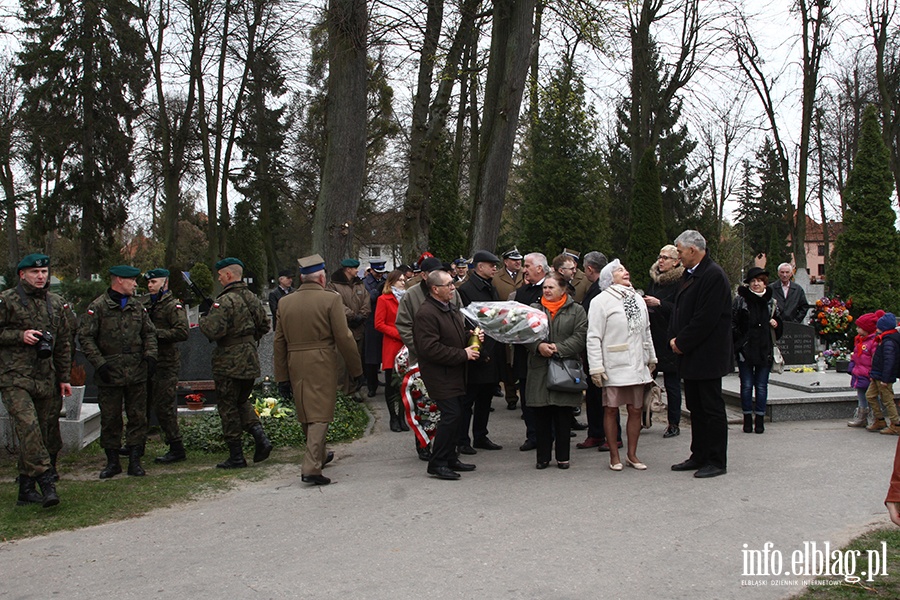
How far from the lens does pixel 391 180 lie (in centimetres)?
3769

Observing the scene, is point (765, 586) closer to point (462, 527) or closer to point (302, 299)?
point (462, 527)

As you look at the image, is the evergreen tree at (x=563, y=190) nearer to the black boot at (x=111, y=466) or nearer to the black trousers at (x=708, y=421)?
the black trousers at (x=708, y=421)

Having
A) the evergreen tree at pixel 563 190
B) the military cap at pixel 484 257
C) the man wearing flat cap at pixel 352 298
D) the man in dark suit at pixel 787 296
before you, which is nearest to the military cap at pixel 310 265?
the military cap at pixel 484 257

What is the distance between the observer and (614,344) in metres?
7.40

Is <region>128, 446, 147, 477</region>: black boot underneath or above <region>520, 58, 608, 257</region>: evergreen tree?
underneath

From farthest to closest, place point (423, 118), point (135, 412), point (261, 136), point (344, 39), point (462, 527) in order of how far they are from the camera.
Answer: point (261, 136) < point (423, 118) < point (344, 39) < point (135, 412) < point (462, 527)

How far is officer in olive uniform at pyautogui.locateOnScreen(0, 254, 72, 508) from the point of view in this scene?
6500mm

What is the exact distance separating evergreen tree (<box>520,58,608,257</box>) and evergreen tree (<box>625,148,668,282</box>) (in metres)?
8.52

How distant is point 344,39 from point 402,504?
7681 mm

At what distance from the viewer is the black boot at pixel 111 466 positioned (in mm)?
7715

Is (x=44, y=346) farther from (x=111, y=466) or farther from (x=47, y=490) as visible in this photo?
(x=111, y=466)

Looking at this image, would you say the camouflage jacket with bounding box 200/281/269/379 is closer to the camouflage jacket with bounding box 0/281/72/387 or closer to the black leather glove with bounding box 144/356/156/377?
the black leather glove with bounding box 144/356/156/377

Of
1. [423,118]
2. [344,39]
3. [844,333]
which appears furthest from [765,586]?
[423,118]

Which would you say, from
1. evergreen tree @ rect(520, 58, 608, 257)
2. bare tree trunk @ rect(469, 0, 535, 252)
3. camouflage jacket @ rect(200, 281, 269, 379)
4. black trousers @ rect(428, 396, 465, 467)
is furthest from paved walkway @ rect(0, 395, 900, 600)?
evergreen tree @ rect(520, 58, 608, 257)
